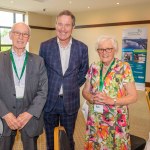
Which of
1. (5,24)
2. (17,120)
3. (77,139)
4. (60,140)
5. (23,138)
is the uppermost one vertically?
(5,24)

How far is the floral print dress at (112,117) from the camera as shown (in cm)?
190

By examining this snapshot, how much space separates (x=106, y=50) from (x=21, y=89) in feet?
2.67

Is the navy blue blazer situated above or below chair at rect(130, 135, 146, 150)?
above

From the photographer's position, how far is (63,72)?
7.23 feet

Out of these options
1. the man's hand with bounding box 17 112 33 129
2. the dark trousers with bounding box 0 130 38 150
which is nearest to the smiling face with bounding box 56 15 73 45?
the man's hand with bounding box 17 112 33 129

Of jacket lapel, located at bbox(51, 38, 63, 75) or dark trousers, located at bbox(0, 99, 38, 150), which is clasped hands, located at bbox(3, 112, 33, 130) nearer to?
dark trousers, located at bbox(0, 99, 38, 150)

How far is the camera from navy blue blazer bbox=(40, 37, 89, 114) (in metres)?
2.18

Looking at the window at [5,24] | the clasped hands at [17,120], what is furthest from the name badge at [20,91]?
the window at [5,24]

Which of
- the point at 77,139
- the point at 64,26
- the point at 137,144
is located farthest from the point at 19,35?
the point at 77,139

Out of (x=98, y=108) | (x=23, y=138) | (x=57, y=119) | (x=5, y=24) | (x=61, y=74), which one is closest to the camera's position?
(x=98, y=108)

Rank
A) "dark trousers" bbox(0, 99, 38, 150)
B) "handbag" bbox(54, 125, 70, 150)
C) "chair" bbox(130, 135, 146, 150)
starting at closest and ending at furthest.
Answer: "handbag" bbox(54, 125, 70, 150) < "dark trousers" bbox(0, 99, 38, 150) < "chair" bbox(130, 135, 146, 150)

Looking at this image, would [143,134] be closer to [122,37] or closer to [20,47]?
[20,47]

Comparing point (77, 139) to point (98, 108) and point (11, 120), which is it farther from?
point (11, 120)

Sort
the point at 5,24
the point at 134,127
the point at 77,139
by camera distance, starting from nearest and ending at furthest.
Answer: the point at 77,139 < the point at 134,127 < the point at 5,24
